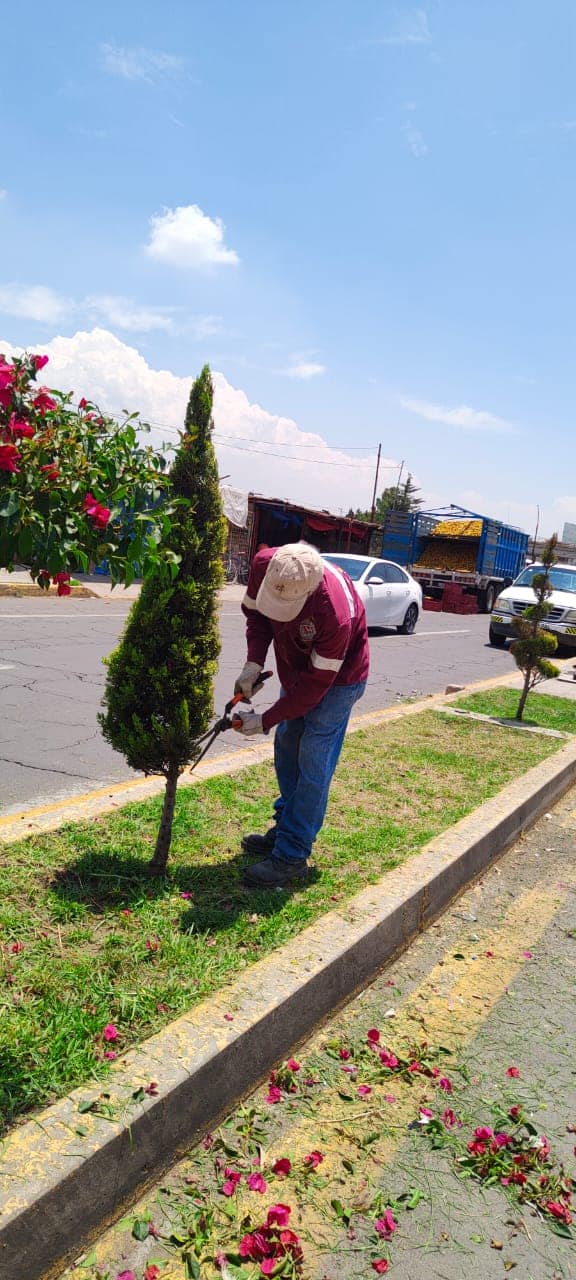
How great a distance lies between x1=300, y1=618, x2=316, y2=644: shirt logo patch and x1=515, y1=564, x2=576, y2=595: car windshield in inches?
558

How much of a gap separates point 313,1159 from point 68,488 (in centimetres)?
193

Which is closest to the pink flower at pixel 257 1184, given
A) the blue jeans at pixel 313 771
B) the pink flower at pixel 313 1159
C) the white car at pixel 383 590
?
the pink flower at pixel 313 1159

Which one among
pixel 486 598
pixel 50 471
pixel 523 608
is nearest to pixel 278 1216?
pixel 50 471

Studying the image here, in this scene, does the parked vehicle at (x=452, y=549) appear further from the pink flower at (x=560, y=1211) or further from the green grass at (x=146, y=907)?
the pink flower at (x=560, y=1211)

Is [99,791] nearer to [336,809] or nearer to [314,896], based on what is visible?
[336,809]

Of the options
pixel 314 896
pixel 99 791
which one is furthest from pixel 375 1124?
pixel 99 791

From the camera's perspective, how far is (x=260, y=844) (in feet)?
13.4

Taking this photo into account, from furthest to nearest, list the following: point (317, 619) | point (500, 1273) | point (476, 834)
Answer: point (476, 834) → point (317, 619) → point (500, 1273)

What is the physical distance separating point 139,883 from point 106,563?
5.33 ft

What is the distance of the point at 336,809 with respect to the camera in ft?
16.4

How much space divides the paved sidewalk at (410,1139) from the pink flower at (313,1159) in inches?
1.0

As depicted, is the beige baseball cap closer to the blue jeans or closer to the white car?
the blue jeans

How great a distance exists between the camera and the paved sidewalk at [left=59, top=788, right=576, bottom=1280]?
2.06 meters

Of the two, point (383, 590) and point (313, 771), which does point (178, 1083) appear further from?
point (383, 590)
